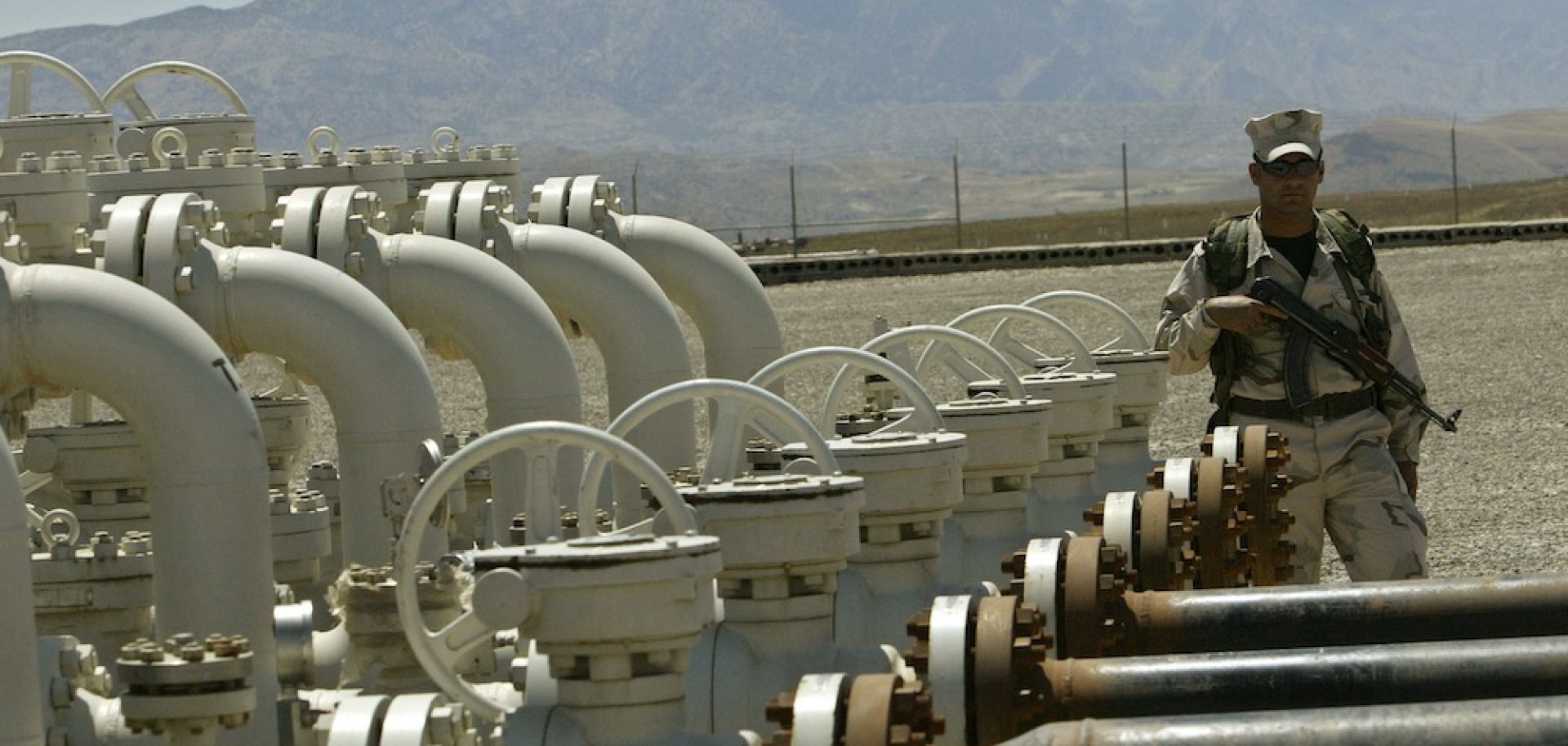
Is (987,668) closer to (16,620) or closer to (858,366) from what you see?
(16,620)

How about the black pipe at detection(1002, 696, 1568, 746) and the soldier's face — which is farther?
the soldier's face

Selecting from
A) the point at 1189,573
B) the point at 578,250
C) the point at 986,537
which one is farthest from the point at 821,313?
the point at 1189,573

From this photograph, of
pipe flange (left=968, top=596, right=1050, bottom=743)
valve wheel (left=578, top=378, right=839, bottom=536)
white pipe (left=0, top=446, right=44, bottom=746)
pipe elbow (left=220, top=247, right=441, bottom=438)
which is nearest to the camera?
pipe flange (left=968, top=596, right=1050, bottom=743)

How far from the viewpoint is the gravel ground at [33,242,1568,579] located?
1611 centimetres

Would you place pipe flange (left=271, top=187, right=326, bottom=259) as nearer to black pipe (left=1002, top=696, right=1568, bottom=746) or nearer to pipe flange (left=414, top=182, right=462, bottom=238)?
pipe flange (left=414, top=182, right=462, bottom=238)

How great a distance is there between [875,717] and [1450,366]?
69.2 ft

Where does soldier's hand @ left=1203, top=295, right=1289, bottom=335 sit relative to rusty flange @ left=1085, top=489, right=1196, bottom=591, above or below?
above

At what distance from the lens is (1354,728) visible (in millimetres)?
4176

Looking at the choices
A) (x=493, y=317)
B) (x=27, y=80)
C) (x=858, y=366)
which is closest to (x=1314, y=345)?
(x=858, y=366)

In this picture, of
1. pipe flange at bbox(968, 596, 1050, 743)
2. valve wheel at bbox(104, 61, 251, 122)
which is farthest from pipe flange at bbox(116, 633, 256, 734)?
valve wheel at bbox(104, 61, 251, 122)

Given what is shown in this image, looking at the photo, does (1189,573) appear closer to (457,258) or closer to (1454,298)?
(457,258)

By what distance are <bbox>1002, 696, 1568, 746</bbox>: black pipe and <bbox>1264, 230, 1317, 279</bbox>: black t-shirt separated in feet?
15.4

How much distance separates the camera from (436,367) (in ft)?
94.0

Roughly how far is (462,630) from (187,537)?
228 centimetres
